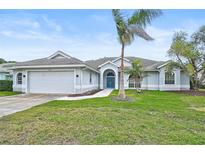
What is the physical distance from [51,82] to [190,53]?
14.9m

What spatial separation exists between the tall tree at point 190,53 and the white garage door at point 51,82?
473 inches

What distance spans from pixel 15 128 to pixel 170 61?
856 inches

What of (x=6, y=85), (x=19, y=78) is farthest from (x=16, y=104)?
(x=6, y=85)

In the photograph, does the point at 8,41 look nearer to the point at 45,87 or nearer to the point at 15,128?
the point at 45,87

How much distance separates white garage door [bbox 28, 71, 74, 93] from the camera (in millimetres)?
20641

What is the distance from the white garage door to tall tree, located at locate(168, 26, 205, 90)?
473 inches

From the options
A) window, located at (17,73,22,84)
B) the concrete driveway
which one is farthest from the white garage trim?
the concrete driveway

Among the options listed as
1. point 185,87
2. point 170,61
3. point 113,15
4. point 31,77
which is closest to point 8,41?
point 31,77

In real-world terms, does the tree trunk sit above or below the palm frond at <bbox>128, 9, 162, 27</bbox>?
below

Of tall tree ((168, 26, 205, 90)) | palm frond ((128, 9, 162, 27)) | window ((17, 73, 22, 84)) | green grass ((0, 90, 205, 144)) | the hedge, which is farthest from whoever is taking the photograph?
the hedge

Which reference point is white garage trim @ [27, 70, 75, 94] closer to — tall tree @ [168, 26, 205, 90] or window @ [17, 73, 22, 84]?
window @ [17, 73, 22, 84]

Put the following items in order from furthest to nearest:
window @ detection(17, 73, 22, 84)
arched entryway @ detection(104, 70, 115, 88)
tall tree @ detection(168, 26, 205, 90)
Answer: arched entryway @ detection(104, 70, 115, 88), window @ detection(17, 73, 22, 84), tall tree @ detection(168, 26, 205, 90)

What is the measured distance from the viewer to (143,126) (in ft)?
24.3

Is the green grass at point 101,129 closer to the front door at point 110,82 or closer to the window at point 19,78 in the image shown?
the window at point 19,78
